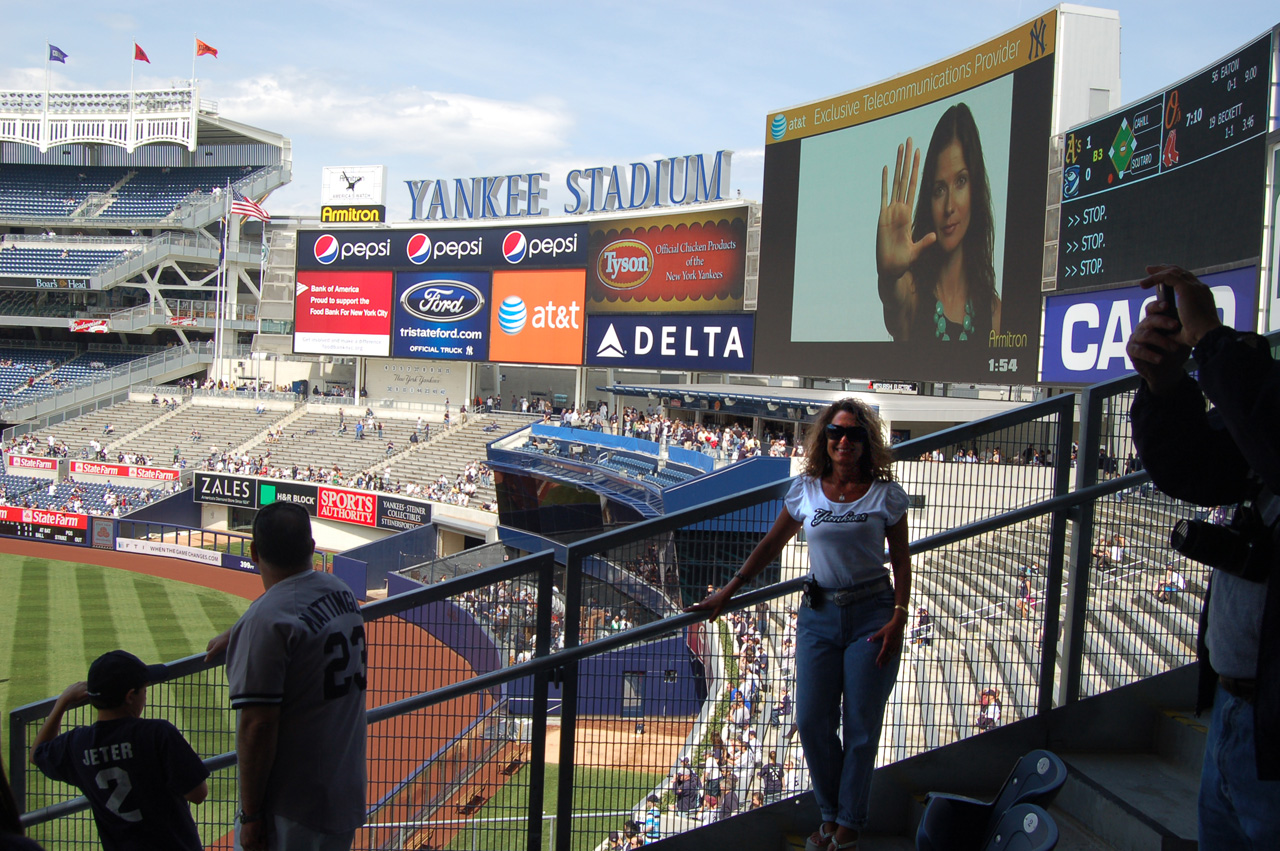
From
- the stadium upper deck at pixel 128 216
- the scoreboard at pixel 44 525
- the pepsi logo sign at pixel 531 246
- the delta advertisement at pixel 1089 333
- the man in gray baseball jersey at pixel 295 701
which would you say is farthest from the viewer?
the stadium upper deck at pixel 128 216

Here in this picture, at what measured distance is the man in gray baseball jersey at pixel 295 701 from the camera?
2.51 meters

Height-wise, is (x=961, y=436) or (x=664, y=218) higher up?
(x=664, y=218)

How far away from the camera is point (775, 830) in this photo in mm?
A: 3607

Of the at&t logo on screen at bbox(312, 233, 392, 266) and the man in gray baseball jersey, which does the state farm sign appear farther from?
the man in gray baseball jersey

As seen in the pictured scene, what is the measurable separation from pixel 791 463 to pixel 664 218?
518 inches

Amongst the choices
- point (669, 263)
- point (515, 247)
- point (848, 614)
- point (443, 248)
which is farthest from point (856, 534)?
point (443, 248)

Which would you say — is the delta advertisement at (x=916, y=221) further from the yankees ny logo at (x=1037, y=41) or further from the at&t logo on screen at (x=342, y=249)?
the at&t logo on screen at (x=342, y=249)

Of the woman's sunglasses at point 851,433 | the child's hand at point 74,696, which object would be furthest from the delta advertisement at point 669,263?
the child's hand at point 74,696

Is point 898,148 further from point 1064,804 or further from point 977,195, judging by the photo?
point 1064,804

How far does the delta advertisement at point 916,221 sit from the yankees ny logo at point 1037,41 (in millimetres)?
34

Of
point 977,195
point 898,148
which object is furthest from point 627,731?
point 898,148

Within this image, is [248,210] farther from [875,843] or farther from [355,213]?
[875,843]

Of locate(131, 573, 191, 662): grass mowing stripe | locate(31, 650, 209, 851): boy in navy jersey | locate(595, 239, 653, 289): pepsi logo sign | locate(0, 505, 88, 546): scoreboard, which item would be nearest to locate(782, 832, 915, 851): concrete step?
locate(31, 650, 209, 851): boy in navy jersey

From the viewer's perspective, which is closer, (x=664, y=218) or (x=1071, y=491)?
(x=1071, y=491)
